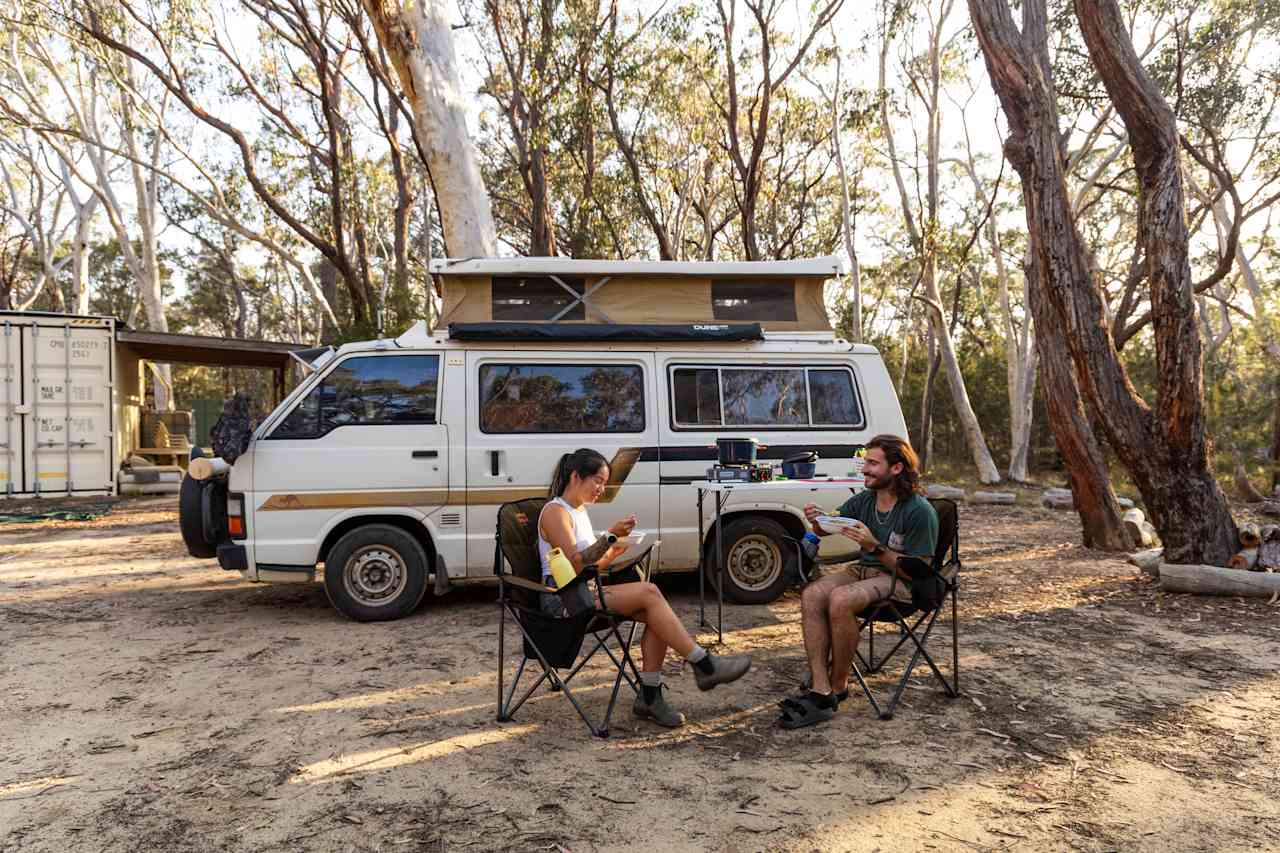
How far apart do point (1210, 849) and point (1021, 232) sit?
2541 cm

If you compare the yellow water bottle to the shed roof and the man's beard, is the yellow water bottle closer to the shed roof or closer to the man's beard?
the man's beard

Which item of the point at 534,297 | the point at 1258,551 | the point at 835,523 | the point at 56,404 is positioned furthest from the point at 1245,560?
the point at 56,404

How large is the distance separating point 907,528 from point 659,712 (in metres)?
1.50

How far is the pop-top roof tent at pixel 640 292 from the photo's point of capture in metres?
6.77

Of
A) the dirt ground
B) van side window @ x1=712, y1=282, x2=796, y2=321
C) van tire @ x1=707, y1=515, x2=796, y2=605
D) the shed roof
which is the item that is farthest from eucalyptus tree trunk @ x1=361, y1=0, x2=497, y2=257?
the dirt ground

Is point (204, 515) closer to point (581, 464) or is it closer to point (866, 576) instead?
point (581, 464)

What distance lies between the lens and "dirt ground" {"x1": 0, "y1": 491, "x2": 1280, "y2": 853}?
3027 mm

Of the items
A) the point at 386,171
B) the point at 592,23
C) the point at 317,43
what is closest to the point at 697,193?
the point at 592,23

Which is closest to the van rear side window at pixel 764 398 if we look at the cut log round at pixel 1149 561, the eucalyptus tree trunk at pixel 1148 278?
the eucalyptus tree trunk at pixel 1148 278

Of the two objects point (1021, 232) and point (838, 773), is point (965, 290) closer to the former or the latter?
point (1021, 232)

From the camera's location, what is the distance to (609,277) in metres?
6.83

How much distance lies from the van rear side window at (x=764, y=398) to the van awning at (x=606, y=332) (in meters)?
0.26

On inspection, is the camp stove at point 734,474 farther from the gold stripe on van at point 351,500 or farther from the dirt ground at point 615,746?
the gold stripe on van at point 351,500

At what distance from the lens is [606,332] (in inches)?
245
